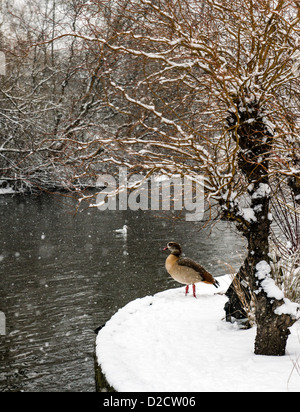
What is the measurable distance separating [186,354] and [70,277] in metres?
7.33

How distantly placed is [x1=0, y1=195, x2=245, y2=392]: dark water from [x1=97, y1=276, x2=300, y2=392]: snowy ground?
1.01 metres

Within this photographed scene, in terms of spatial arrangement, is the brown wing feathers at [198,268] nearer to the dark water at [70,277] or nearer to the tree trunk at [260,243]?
the dark water at [70,277]

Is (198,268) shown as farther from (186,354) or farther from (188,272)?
(186,354)

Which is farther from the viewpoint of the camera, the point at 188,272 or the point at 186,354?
the point at 188,272

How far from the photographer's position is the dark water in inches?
283

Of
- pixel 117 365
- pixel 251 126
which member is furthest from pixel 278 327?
pixel 251 126

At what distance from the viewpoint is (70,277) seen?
1238 cm

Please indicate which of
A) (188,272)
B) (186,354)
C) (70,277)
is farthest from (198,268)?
(70,277)

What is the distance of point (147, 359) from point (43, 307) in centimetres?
513

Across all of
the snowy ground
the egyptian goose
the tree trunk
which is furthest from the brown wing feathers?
the tree trunk

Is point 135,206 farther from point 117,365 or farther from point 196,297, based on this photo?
point 117,365

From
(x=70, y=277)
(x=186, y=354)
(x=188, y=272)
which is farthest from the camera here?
(x=70, y=277)

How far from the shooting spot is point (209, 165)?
5.36m
